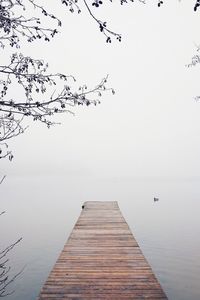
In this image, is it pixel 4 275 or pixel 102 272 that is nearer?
pixel 102 272

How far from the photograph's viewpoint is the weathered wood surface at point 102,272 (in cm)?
588

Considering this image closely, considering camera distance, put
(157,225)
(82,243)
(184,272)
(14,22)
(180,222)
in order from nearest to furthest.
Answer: (14,22), (82,243), (184,272), (157,225), (180,222)

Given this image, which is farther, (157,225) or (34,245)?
(157,225)

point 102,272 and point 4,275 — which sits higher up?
point 102,272

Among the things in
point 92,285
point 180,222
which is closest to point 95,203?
point 92,285

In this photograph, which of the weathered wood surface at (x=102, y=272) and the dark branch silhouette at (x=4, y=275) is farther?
the weathered wood surface at (x=102, y=272)

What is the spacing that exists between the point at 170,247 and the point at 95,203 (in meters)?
8.89

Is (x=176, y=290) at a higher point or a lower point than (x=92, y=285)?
higher

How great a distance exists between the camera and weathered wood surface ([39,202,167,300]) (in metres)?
5.88

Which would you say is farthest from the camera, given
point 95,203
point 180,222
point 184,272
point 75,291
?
point 180,222

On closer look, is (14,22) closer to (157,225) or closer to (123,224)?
(123,224)

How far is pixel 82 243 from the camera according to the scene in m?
10.5

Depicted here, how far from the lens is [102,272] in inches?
284

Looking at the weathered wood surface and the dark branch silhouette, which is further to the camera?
the weathered wood surface
